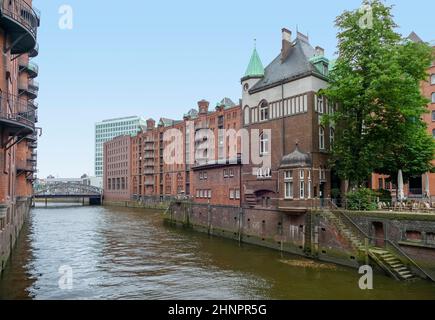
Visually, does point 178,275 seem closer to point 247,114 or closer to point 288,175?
point 288,175

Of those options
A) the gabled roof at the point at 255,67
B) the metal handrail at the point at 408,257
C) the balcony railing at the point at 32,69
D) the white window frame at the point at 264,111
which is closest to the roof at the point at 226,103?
the balcony railing at the point at 32,69

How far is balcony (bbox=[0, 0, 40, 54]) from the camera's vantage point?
21062mm

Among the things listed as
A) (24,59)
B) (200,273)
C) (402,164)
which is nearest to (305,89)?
(402,164)

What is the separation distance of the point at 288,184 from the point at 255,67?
16.9 meters

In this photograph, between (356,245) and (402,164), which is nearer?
(356,245)

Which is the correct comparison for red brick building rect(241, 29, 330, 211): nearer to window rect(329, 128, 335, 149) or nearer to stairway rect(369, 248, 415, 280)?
window rect(329, 128, 335, 149)

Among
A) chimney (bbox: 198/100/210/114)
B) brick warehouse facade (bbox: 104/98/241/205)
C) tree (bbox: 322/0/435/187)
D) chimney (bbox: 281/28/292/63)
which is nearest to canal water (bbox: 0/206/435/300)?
tree (bbox: 322/0/435/187)

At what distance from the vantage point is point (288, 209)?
30.5 m

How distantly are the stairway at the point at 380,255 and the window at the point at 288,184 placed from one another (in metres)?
4.37

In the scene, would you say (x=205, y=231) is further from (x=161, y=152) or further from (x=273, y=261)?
(x=161, y=152)

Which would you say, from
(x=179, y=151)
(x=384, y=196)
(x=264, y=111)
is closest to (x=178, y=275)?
(x=384, y=196)

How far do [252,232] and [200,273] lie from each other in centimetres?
1248

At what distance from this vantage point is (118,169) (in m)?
140
